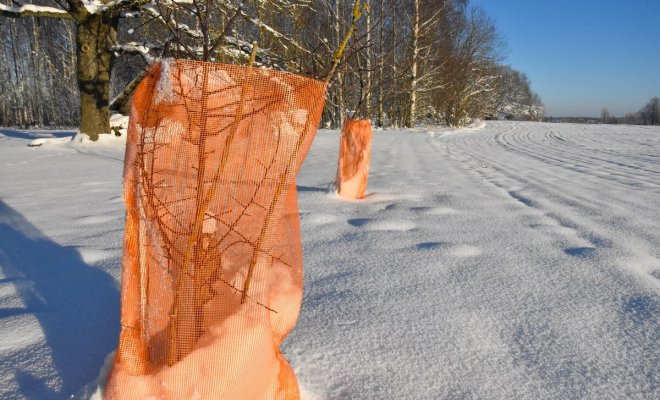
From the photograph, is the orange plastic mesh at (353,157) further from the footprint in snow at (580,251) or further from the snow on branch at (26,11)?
the snow on branch at (26,11)

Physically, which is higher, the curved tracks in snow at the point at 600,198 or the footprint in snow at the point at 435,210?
the curved tracks in snow at the point at 600,198

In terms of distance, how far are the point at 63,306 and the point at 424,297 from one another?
113 cm

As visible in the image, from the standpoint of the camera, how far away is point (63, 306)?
49.2 inches

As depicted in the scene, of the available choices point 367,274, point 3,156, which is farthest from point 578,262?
point 3,156

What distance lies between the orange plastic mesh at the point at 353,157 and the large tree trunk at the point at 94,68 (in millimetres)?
5403

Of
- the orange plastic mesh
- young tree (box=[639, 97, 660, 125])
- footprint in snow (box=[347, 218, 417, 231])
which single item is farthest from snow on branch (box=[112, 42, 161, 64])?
young tree (box=[639, 97, 660, 125])

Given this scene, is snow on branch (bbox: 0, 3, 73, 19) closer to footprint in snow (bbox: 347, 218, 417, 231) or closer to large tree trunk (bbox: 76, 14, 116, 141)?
large tree trunk (bbox: 76, 14, 116, 141)

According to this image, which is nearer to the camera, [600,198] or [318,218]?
[318,218]

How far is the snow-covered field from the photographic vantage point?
3.09 ft

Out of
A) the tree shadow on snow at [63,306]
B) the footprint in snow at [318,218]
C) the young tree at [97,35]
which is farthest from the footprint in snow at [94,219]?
the young tree at [97,35]

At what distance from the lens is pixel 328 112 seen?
664 inches

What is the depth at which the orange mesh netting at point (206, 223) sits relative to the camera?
2.50ft

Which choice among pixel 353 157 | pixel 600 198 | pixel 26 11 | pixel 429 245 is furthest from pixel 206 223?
pixel 26 11

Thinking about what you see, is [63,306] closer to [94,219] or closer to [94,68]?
[94,219]
